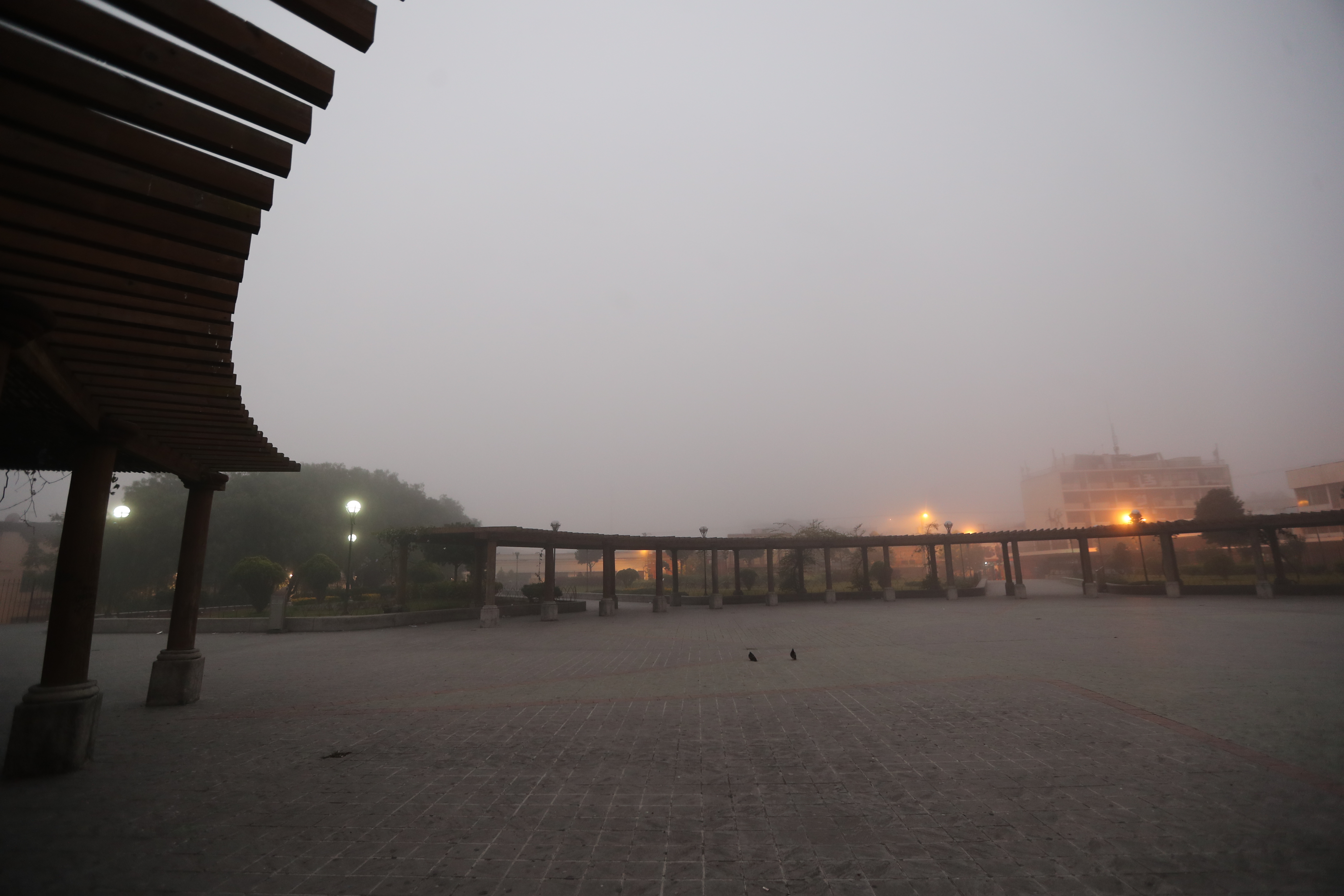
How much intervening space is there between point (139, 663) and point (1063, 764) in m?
18.3

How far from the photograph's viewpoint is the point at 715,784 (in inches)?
212

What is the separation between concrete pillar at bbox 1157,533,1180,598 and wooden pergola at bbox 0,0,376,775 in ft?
120

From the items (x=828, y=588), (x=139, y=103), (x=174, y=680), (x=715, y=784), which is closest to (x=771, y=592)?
(x=828, y=588)

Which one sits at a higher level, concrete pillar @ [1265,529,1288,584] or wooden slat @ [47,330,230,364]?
wooden slat @ [47,330,230,364]

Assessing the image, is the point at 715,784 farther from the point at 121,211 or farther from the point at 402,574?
the point at 402,574

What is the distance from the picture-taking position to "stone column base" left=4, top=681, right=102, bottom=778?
19.7ft

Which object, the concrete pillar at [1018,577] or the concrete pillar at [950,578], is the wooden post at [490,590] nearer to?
the concrete pillar at [950,578]

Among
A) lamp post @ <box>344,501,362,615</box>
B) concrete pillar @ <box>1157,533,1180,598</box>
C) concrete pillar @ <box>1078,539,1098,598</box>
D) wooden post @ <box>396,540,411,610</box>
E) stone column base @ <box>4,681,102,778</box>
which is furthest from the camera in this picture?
concrete pillar @ <box>1078,539,1098,598</box>

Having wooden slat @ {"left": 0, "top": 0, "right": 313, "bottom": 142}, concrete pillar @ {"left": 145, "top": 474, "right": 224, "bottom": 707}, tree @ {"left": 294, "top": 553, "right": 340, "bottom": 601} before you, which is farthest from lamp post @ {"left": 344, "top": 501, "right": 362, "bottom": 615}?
wooden slat @ {"left": 0, "top": 0, "right": 313, "bottom": 142}

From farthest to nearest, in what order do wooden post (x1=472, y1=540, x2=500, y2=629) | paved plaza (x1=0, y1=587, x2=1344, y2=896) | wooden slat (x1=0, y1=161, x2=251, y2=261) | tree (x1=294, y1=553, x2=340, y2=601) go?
tree (x1=294, y1=553, x2=340, y2=601) → wooden post (x1=472, y1=540, x2=500, y2=629) → paved plaza (x1=0, y1=587, x2=1344, y2=896) → wooden slat (x1=0, y1=161, x2=251, y2=261)

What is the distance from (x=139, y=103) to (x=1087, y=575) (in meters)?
39.0

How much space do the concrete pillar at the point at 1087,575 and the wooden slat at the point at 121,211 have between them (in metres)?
36.4

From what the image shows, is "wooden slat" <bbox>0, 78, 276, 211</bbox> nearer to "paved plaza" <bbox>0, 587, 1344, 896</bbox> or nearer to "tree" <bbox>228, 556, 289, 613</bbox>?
"paved plaza" <bbox>0, 587, 1344, 896</bbox>

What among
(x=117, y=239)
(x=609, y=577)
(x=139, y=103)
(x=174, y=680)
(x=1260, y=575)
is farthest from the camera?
(x=609, y=577)
